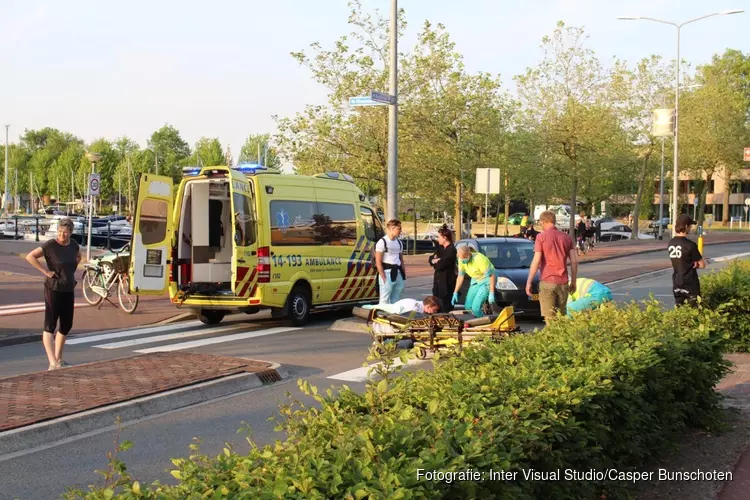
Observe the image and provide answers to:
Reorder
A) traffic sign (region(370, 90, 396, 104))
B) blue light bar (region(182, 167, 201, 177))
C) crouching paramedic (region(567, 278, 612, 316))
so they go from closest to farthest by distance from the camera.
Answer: crouching paramedic (region(567, 278, 612, 316))
blue light bar (region(182, 167, 201, 177))
traffic sign (region(370, 90, 396, 104))

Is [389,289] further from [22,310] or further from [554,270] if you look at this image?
[22,310]

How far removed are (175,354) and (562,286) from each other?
481 centimetres

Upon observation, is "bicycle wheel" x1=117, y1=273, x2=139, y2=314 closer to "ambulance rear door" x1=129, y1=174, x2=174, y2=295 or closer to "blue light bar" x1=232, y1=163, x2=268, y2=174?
"ambulance rear door" x1=129, y1=174, x2=174, y2=295

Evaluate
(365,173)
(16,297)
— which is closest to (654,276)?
(365,173)

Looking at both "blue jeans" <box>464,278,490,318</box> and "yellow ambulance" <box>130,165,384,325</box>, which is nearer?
"blue jeans" <box>464,278,490,318</box>

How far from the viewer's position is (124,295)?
16.6 metres

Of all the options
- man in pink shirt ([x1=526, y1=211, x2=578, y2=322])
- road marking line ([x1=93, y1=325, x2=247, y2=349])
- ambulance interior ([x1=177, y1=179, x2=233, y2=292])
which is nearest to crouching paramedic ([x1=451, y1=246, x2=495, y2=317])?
man in pink shirt ([x1=526, y1=211, x2=578, y2=322])

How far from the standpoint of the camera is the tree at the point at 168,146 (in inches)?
4905

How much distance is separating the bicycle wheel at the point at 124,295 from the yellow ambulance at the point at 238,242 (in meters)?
2.13

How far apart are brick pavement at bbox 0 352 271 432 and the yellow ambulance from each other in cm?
294

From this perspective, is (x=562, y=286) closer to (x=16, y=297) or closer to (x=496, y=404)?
(x=496, y=404)

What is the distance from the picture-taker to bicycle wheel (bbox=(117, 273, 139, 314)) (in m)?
16.3

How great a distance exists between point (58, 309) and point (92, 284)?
7.41 metres

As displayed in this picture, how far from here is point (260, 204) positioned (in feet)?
43.9
